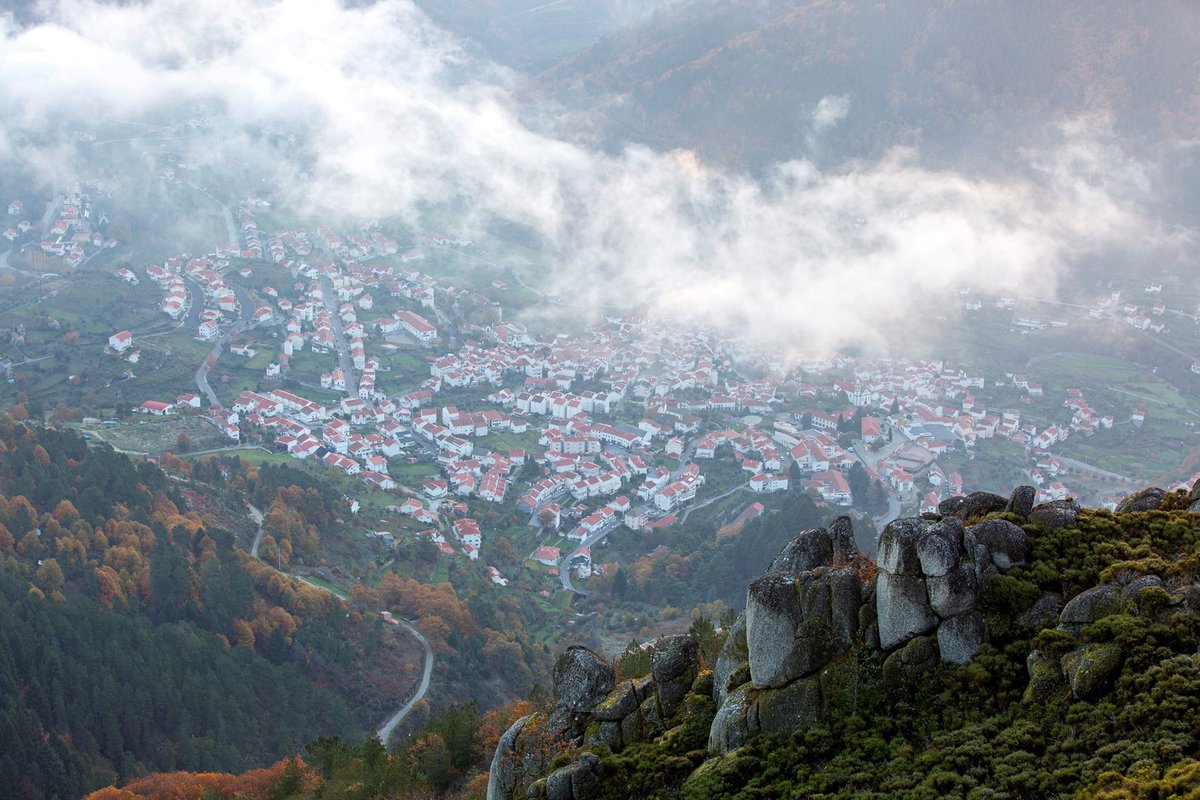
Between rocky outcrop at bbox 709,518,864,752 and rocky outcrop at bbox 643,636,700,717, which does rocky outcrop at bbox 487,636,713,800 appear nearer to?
rocky outcrop at bbox 643,636,700,717

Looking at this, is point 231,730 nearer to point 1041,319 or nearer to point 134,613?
point 134,613

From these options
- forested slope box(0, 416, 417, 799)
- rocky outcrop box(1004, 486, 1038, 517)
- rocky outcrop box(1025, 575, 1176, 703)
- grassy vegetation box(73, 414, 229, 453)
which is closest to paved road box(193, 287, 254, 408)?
grassy vegetation box(73, 414, 229, 453)

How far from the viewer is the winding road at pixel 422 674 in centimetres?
2736

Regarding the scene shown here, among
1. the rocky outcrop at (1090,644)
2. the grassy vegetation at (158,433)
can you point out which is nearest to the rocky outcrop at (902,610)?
the rocky outcrop at (1090,644)

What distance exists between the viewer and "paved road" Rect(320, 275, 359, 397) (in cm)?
5456

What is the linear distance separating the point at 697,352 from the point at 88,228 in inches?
1863

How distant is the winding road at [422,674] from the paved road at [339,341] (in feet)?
58.1

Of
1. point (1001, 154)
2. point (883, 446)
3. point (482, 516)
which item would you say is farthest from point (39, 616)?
point (1001, 154)

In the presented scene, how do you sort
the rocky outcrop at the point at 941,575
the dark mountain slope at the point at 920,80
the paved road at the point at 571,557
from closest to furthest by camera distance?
Answer: the rocky outcrop at the point at 941,575
the paved road at the point at 571,557
the dark mountain slope at the point at 920,80

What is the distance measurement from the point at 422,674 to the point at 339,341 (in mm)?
34661

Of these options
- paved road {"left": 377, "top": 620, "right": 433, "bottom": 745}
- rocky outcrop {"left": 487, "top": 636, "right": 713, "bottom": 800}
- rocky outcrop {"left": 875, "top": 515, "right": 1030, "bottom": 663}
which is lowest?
paved road {"left": 377, "top": 620, "right": 433, "bottom": 745}

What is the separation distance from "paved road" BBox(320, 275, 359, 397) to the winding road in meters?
17.7

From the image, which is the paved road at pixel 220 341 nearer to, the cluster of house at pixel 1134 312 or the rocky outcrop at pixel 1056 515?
the rocky outcrop at pixel 1056 515

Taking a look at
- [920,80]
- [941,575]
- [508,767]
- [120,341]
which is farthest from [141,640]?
[920,80]
